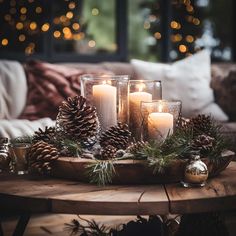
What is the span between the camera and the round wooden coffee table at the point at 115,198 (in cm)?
123

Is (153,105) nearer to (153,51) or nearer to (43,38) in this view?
→ (43,38)

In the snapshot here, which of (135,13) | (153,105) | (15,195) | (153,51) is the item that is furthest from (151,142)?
(135,13)

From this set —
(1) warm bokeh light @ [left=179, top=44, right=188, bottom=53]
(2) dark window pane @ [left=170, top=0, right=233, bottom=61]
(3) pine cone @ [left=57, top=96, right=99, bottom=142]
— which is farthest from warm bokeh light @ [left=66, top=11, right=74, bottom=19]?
(3) pine cone @ [left=57, top=96, right=99, bottom=142]

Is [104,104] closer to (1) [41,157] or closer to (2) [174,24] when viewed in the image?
(1) [41,157]

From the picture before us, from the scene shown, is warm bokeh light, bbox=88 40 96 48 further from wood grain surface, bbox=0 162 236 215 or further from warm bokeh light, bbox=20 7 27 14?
wood grain surface, bbox=0 162 236 215

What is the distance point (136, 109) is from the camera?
168cm

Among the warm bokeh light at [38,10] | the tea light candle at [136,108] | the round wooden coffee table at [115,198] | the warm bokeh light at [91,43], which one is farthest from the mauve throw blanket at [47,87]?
the round wooden coffee table at [115,198]

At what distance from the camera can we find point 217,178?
150 cm

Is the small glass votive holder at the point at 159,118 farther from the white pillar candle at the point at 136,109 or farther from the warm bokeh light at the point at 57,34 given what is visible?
the warm bokeh light at the point at 57,34

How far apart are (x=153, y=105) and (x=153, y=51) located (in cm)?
395

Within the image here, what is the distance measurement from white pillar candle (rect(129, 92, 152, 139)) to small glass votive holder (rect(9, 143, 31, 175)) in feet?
1.15

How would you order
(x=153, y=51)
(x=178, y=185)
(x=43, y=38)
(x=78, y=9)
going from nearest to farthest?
(x=178, y=185), (x=43, y=38), (x=78, y=9), (x=153, y=51)

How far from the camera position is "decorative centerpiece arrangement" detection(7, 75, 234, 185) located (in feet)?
4.62

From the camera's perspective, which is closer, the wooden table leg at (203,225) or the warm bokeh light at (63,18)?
the wooden table leg at (203,225)
